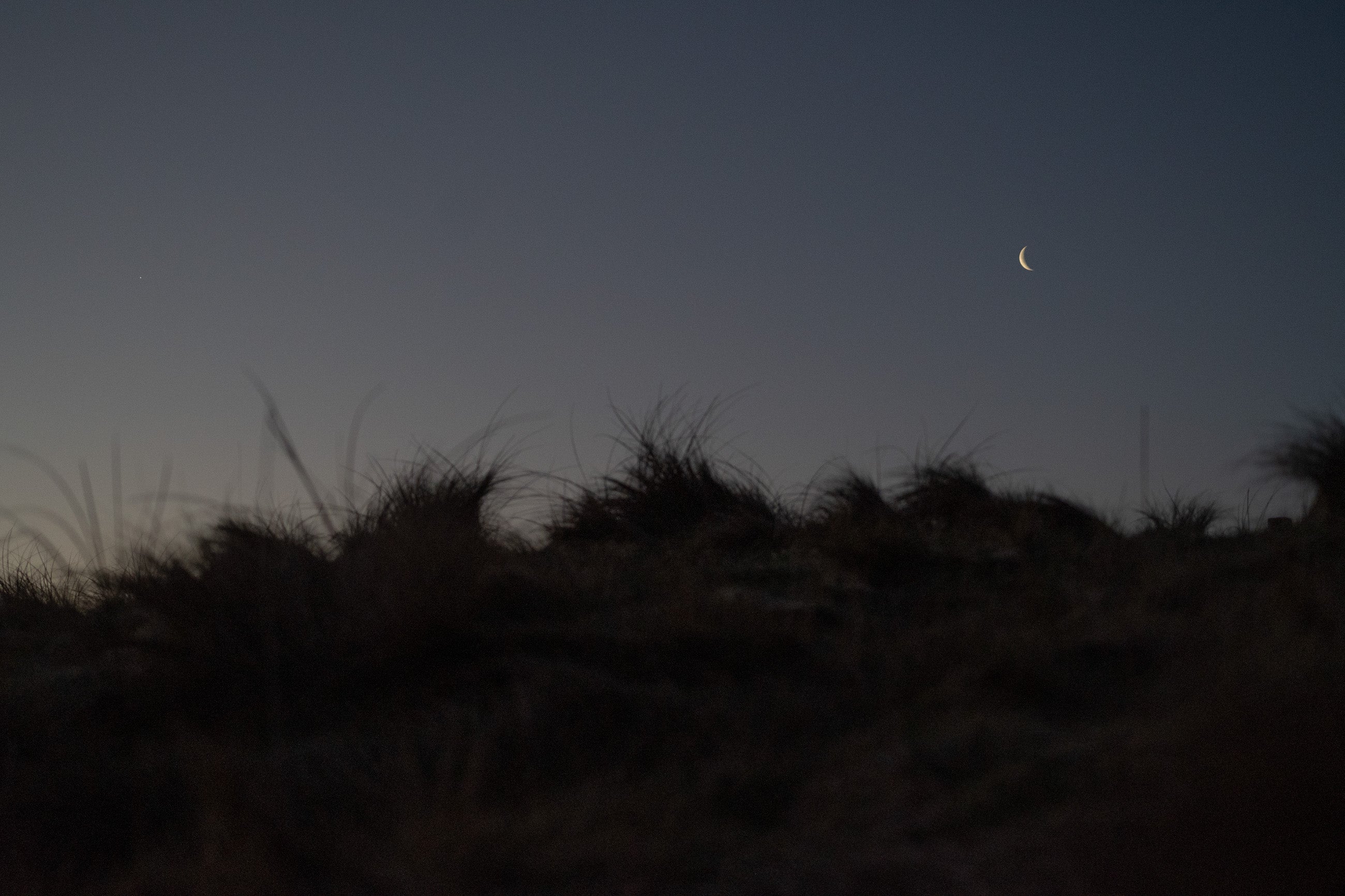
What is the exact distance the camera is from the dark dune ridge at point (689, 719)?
2.16 m

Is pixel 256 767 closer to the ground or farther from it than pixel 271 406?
closer to the ground

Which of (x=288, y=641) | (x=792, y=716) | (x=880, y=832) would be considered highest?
(x=288, y=641)

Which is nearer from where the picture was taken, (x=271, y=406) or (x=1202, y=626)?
(x=1202, y=626)

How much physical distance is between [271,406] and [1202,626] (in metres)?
3.42

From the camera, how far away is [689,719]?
112 inches

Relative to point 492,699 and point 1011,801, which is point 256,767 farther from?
point 1011,801

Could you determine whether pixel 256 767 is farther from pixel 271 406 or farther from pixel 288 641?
pixel 271 406

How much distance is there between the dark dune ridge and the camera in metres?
2.16

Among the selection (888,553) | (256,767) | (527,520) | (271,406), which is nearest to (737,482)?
(527,520)

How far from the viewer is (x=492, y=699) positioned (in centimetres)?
310

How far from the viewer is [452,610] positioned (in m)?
3.47

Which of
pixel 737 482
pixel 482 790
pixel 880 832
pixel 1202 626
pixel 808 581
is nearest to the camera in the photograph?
pixel 880 832

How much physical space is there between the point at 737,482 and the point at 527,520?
1.14m

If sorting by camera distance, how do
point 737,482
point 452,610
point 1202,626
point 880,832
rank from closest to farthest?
point 880,832
point 1202,626
point 452,610
point 737,482
